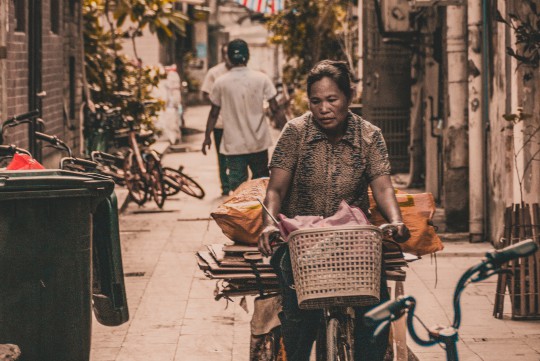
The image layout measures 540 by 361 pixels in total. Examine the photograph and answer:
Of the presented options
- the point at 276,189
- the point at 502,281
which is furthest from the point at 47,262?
the point at 502,281

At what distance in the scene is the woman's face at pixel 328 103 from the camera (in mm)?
5672

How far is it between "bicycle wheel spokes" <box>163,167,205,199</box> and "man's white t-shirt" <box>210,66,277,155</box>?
9.16 ft

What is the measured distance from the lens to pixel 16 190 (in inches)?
229

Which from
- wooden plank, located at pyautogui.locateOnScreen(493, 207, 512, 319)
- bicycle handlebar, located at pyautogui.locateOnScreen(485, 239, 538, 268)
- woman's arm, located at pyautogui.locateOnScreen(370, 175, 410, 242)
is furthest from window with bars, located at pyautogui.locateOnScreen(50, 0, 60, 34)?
bicycle handlebar, located at pyautogui.locateOnScreen(485, 239, 538, 268)

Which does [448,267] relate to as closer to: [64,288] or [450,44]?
[450,44]

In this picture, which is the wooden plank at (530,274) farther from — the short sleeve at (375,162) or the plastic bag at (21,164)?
the plastic bag at (21,164)

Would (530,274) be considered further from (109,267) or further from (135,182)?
(135,182)

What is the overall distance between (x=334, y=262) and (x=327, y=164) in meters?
0.94

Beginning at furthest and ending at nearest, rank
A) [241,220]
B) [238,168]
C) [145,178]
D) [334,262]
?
[145,178] → [238,168] → [241,220] → [334,262]

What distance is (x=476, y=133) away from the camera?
39.4ft

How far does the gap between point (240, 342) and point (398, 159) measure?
10627 millimetres

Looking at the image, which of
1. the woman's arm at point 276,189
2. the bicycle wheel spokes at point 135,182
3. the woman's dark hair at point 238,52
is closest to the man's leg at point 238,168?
the woman's dark hair at point 238,52

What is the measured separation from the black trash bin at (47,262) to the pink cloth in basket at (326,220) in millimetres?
1178

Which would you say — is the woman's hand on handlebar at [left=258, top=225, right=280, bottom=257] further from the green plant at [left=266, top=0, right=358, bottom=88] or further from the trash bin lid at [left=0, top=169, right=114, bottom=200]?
the green plant at [left=266, top=0, right=358, bottom=88]
